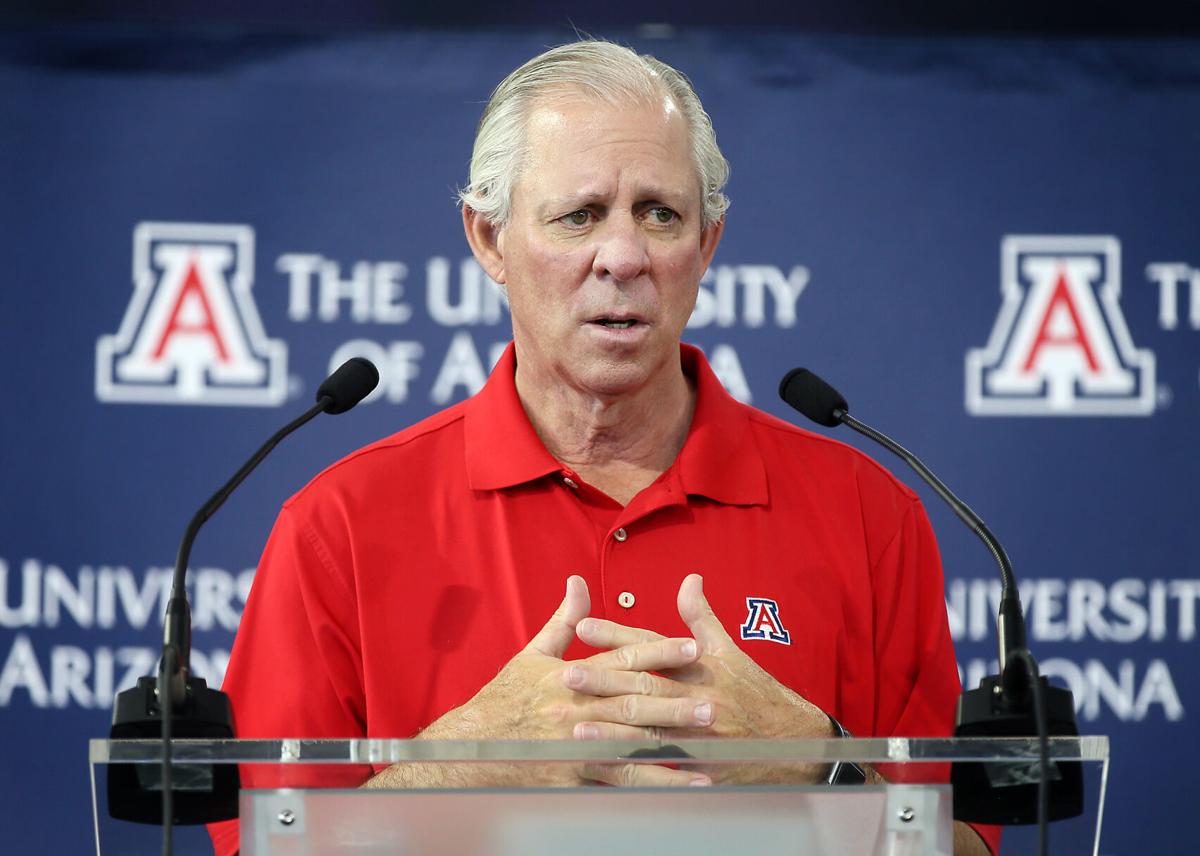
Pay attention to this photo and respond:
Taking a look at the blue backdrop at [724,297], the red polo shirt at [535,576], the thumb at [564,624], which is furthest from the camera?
the blue backdrop at [724,297]

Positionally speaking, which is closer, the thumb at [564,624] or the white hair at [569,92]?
the thumb at [564,624]

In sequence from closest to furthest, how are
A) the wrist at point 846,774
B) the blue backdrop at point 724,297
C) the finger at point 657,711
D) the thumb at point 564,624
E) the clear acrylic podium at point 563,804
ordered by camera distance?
the clear acrylic podium at point 563,804, the wrist at point 846,774, the finger at point 657,711, the thumb at point 564,624, the blue backdrop at point 724,297

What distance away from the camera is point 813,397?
1.76 m

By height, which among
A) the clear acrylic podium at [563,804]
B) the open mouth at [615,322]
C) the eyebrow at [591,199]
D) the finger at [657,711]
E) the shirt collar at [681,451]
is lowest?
the clear acrylic podium at [563,804]

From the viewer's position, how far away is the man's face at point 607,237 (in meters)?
1.92

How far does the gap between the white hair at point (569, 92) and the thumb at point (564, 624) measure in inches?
25.5

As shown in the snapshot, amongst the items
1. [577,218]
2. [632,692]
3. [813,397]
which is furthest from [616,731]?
[577,218]

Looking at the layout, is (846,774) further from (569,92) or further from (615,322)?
(569,92)

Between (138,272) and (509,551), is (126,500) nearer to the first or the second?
(138,272)

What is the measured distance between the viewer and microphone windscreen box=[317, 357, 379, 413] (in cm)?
167

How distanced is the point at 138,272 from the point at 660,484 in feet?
4.78

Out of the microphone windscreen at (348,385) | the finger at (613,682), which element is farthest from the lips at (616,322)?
the finger at (613,682)

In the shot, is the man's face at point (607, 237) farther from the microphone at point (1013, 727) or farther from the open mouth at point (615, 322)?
the microphone at point (1013, 727)

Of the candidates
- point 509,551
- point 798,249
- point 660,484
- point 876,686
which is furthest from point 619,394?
point 798,249
